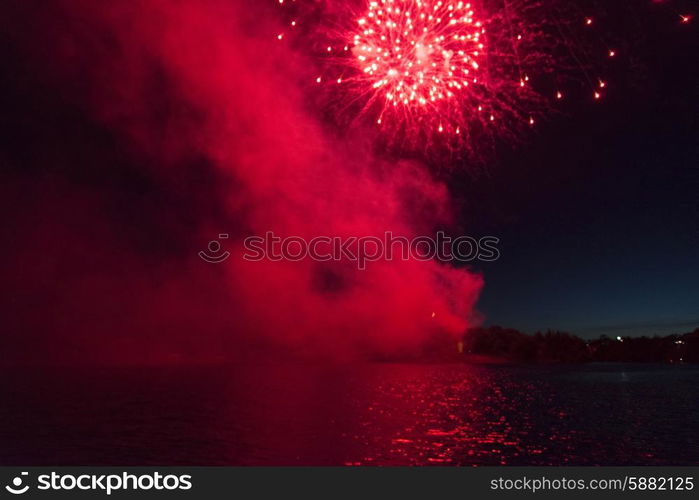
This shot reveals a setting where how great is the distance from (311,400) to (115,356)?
54815mm

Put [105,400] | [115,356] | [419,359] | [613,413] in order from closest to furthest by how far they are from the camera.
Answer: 1. [105,400]
2. [613,413]
3. [115,356]
4. [419,359]

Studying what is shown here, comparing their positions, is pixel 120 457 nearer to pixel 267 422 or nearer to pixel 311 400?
pixel 267 422

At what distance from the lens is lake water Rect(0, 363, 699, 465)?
1861 centimetres

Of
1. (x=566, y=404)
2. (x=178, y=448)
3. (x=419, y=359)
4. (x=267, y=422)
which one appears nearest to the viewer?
(x=178, y=448)

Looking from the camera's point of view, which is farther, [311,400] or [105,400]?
[311,400]

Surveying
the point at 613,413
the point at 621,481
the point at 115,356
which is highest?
the point at 115,356

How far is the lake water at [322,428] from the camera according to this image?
61.1ft

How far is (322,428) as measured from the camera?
77.0 feet

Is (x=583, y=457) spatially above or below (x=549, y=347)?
below

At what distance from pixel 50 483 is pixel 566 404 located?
36.1 metres

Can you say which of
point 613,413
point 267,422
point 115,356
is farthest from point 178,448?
point 115,356

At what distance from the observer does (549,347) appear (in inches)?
6545

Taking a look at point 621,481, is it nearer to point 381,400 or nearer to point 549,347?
point 381,400

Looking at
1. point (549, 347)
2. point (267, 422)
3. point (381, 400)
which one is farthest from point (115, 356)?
point (549, 347)
